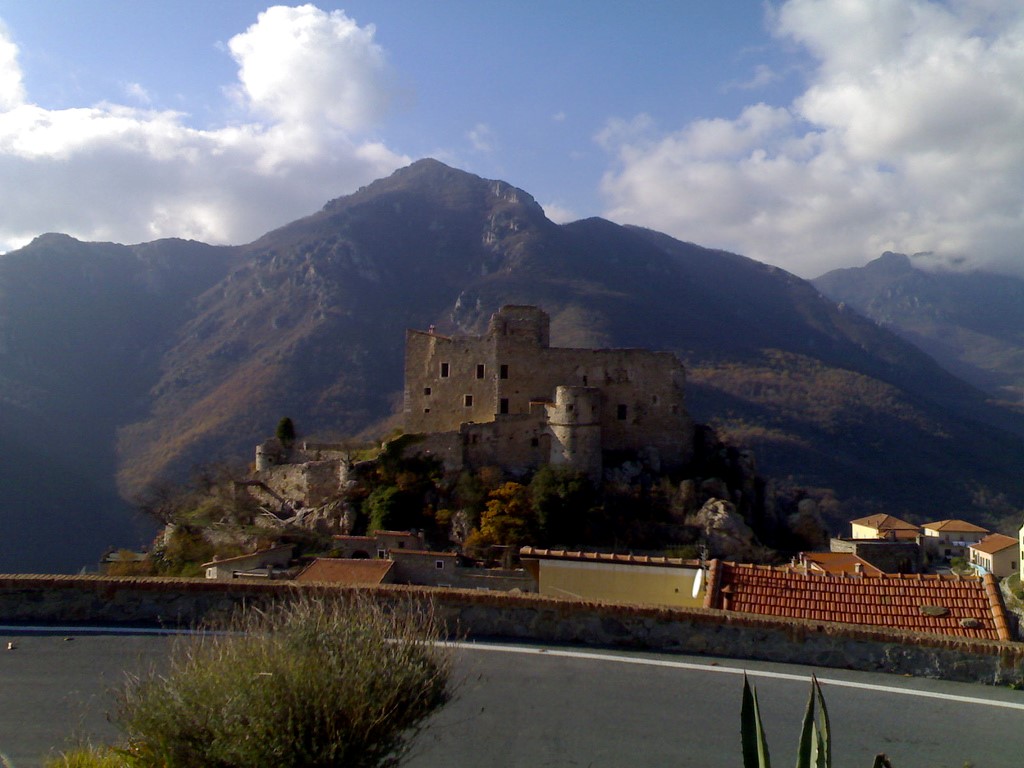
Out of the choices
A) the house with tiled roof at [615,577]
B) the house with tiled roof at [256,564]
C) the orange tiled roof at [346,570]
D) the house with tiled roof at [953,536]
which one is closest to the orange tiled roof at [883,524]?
the house with tiled roof at [953,536]

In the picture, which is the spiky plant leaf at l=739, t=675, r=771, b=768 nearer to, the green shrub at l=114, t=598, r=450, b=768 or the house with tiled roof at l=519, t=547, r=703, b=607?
the green shrub at l=114, t=598, r=450, b=768

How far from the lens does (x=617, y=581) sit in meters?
12.4

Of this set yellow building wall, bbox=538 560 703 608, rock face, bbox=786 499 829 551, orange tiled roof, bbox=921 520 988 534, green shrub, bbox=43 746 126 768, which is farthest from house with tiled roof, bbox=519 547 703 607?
orange tiled roof, bbox=921 520 988 534

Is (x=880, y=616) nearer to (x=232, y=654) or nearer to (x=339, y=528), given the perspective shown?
(x=232, y=654)

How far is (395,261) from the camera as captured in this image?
116188 mm

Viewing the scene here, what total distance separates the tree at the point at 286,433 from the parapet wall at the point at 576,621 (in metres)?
30.7

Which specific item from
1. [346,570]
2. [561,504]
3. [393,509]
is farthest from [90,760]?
[561,504]

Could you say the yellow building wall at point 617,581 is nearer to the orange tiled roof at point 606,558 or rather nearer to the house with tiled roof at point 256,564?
the orange tiled roof at point 606,558

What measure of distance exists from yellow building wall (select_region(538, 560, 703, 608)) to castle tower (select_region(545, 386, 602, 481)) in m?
22.6

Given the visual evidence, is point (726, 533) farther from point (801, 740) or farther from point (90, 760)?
point (90, 760)

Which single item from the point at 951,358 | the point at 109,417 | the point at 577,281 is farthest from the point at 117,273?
the point at 951,358

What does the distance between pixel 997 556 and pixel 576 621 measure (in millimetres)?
55740

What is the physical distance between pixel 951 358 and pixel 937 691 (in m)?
185

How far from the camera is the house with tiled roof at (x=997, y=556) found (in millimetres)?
52344
